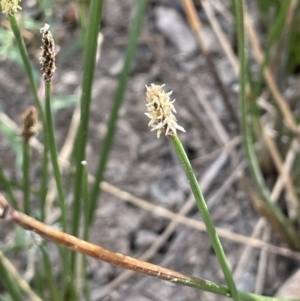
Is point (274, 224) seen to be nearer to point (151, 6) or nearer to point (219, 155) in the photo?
point (219, 155)

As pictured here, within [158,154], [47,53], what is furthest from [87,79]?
[158,154]

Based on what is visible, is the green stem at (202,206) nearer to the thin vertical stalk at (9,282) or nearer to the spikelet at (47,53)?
the spikelet at (47,53)

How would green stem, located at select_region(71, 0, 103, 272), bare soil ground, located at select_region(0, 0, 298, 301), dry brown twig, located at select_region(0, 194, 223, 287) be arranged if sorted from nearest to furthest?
dry brown twig, located at select_region(0, 194, 223, 287), green stem, located at select_region(71, 0, 103, 272), bare soil ground, located at select_region(0, 0, 298, 301)

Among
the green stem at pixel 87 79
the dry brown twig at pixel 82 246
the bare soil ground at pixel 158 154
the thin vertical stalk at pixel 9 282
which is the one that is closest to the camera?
the dry brown twig at pixel 82 246

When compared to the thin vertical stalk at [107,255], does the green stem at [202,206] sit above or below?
above

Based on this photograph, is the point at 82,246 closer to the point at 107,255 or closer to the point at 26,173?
the point at 107,255

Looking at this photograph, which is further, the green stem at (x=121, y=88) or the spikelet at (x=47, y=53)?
the green stem at (x=121, y=88)

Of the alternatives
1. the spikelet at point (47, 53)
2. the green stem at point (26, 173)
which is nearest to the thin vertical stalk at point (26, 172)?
the green stem at point (26, 173)

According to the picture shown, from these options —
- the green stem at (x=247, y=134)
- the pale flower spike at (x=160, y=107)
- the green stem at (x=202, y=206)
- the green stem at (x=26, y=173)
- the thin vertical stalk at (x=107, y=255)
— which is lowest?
the thin vertical stalk at (x=107, y=255)

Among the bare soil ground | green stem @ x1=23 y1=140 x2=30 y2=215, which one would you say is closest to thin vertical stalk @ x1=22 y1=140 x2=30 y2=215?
green stem @ x1=23 y1=140 x2=30 y2=215

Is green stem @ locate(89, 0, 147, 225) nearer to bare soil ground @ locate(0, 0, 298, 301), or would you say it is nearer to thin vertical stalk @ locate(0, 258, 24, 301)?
thin vertical stalk @ locate(0, 258, 24, 301)

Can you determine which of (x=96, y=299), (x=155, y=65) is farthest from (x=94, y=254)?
(x=155, y=65)
